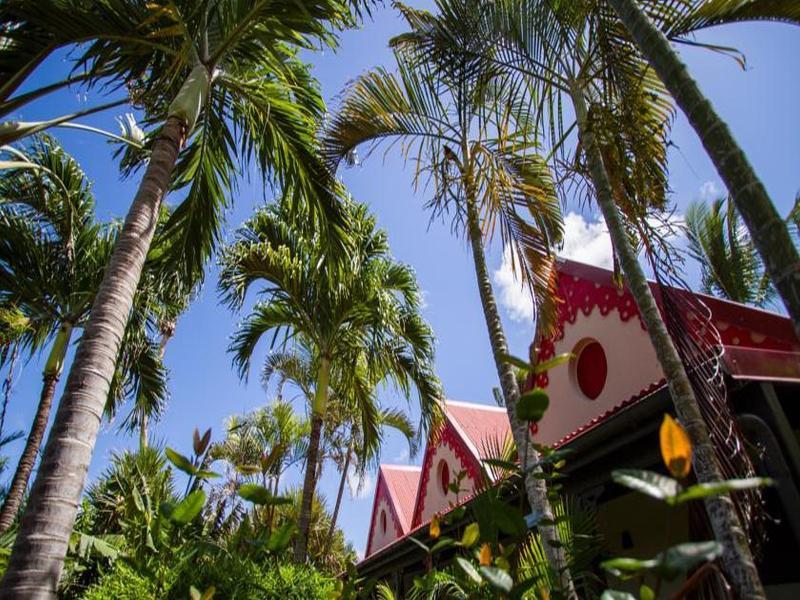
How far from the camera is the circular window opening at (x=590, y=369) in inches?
259

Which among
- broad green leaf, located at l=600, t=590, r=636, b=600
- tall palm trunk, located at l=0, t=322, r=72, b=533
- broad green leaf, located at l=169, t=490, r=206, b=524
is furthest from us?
tall palm trunk, located at l=0, t=322, r=72, b=533

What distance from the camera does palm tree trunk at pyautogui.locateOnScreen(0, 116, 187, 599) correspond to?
1.96 meters

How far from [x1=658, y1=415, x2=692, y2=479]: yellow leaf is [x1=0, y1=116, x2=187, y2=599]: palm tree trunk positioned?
2245 millimetres

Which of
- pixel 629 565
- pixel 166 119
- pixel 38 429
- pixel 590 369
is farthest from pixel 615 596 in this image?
pixel 38 429

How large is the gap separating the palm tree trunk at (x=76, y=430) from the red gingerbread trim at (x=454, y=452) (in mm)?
6798

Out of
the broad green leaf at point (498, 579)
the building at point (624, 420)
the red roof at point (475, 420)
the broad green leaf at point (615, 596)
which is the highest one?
the red roof at point (475, 420)

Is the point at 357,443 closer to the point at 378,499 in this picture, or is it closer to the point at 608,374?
the point at 378,499

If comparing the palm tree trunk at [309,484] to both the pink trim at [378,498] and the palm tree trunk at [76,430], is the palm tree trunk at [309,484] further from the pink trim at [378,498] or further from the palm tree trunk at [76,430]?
the pink trim at [378,498]

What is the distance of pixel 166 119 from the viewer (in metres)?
3.89

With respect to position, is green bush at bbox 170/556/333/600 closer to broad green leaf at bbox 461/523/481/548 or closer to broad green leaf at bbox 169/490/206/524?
broad green leaf at bbox 169/490/206/524

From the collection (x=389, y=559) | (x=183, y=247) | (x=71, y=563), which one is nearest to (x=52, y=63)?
(x=183, y=247)

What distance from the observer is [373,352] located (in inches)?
302

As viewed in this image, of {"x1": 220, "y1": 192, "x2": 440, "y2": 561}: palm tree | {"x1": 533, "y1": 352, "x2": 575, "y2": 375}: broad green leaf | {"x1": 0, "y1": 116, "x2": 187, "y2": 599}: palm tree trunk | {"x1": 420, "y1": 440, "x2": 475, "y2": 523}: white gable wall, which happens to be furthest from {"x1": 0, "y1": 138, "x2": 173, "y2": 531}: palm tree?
{"x1": 533, "y1": 352, "x2": 575, "y2": 375}: broad green leaf

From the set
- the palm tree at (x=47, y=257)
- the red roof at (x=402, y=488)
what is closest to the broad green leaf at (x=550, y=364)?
the palm tree at (x=47, y=257)
